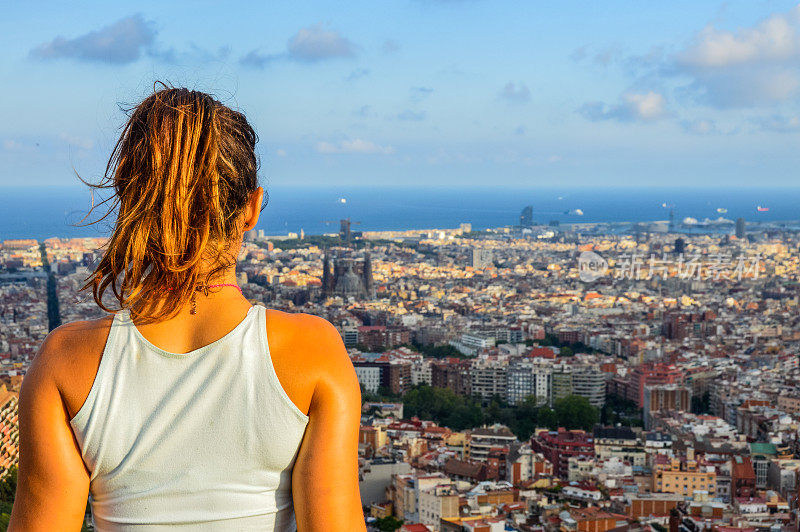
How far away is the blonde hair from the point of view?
48 cm

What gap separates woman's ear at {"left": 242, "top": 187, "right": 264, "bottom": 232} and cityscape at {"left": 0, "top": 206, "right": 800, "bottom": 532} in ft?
0.27

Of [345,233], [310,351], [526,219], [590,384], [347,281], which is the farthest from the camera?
[526,219]

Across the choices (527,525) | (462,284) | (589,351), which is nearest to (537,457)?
(527,525)

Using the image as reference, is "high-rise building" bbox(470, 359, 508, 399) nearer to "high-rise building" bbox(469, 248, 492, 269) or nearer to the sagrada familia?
the sagrada familia

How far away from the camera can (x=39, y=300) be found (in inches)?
527

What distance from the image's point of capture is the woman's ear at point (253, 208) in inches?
20.2

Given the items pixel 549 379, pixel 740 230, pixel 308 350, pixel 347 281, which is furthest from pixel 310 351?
pixel 740 230

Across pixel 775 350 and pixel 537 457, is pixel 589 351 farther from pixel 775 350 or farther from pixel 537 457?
pixel 537 457

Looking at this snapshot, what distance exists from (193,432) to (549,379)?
455 inches

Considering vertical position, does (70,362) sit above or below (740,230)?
below

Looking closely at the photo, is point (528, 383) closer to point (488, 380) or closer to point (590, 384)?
point (488, 380)

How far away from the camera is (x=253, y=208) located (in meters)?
0.52

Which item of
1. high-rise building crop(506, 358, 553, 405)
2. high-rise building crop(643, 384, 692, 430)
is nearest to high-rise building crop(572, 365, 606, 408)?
high-rise building crop(506, 358, 553, 405)

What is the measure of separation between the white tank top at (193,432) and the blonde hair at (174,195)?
30 mm
